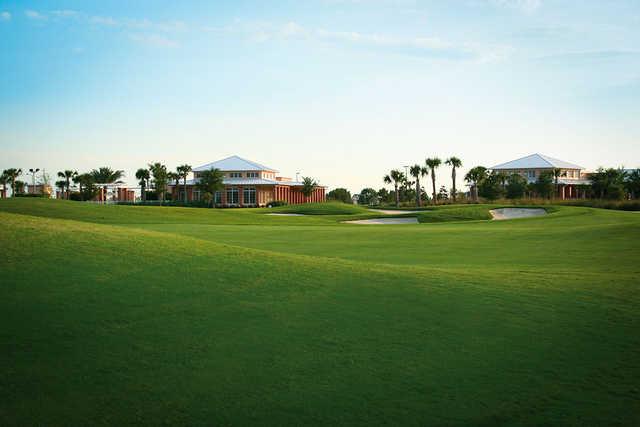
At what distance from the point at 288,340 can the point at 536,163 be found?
10343 cm

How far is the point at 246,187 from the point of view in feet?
294

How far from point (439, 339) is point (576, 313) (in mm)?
2423

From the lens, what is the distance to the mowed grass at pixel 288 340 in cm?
445

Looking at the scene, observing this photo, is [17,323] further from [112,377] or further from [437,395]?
[437,395]

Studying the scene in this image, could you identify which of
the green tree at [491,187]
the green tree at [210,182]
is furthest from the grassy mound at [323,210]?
the green tree at [491,187]

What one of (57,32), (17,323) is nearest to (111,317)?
(17,323)

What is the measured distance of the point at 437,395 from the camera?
4703 mm

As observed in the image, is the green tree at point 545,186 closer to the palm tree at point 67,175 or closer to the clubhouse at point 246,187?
the clubhouse at point 246,187

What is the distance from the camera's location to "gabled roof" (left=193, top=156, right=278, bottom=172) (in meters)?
94.5

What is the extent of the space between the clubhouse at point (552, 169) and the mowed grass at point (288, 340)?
93675mm

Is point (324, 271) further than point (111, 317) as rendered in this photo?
Yes

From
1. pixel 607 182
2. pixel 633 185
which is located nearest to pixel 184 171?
pixel 607 182

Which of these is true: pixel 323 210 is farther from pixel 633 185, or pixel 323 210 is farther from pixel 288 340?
pixel 288 340

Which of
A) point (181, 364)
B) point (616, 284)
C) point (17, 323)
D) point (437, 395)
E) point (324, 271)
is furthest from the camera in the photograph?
point (616, 284)
